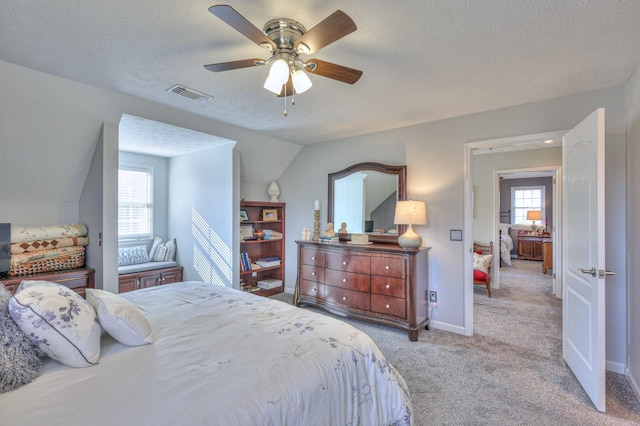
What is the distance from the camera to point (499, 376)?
2.44m

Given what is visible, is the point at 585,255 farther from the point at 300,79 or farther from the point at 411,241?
the point at 300,79

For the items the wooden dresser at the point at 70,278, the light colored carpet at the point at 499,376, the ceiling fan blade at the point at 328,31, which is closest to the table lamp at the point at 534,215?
the light colored carpet at the point at 499,376

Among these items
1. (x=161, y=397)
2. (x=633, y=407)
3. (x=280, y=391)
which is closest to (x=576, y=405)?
(x=633, y=407)

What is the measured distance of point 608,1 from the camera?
1497 millimetres

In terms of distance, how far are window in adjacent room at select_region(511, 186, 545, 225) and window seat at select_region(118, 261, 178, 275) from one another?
28.6ft

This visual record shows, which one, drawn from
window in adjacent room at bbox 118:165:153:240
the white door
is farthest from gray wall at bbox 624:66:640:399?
window in adjacent room at bbox 118:165:153:240

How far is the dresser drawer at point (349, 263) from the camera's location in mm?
3396

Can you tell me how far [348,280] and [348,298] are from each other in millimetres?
212

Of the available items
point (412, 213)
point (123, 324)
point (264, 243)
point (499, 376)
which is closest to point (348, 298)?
point (412, 213)

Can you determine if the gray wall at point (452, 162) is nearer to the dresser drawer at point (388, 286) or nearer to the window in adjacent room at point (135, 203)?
the dresser drawer at point (388, 286)

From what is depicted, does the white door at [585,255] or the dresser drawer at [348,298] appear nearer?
the white door at [585,255]

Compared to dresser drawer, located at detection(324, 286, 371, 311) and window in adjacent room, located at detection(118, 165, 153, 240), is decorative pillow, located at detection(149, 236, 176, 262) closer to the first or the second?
window in adjacent room, located at detection(118, 165, 153, 240)

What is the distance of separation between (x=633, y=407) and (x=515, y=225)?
732 cm

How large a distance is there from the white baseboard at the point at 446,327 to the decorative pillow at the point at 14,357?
11.1ft
